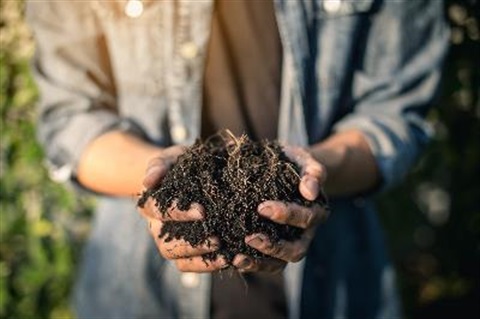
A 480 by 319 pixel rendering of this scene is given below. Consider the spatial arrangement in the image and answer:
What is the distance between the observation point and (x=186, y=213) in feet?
3.54

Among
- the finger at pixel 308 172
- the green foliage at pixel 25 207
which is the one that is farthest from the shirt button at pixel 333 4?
the green foliage at pixel 25 207

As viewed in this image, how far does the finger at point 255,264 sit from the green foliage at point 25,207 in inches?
43.9

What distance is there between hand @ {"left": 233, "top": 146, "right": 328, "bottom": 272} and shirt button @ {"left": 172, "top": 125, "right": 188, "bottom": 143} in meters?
0.32

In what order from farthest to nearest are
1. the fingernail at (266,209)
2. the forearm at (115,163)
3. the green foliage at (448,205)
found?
the green foliage at (448,205), the forearm at (115,163), the fingernail at (266,209)

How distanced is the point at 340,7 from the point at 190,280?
68cm

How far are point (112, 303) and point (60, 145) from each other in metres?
0.39

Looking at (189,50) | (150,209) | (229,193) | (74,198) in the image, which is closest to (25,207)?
(74,198)

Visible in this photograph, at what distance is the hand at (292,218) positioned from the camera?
1.08 meters

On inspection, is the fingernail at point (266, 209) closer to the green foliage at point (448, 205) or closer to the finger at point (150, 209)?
the finger at point (150, 209)

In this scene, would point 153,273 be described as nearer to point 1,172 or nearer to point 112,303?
point 112,303

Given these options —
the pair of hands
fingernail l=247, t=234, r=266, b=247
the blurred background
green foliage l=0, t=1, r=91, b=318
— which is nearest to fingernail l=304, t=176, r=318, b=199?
the pair of hands

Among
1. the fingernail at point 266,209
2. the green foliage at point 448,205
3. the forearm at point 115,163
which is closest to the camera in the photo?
the fingernail at point 266,209

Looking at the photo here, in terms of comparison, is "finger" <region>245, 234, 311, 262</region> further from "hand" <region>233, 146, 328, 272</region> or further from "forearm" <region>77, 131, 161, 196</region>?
"forearm" <region>77, 131, 161, 196</region>

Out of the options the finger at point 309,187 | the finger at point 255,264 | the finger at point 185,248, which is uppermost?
the finger at point 309,187
